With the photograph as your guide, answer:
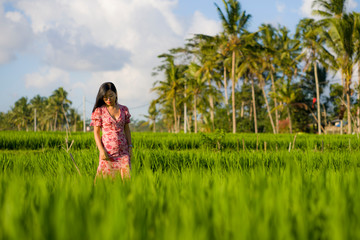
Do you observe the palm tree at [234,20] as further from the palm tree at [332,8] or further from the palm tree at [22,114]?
the palm tree at [22,114]

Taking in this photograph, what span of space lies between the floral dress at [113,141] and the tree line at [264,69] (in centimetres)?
1328

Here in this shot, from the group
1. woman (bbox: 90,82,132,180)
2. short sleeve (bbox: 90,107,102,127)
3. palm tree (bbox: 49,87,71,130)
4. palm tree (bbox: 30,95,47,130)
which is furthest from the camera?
palm tree (bbox: 30,95,47,130)

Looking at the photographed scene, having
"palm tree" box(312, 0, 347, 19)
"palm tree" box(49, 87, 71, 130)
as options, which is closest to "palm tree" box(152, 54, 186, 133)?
"palm tree" box(312, 0, 347, 19)

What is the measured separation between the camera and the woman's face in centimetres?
321

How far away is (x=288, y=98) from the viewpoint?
2725cm

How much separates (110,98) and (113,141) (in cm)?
49

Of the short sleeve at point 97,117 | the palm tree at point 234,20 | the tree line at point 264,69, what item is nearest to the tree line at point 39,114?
the tree line at point 264,69

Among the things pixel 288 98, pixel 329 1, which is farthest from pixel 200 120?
pixel 329 1

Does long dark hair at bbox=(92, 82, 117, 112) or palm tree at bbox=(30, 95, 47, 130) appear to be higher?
palm tree at bbox=(30, 95, 47, 130)

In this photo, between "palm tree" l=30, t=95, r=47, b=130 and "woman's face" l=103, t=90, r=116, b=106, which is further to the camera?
"palm tree" l=30, t=95, r=47, b=130

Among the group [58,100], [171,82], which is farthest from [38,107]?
[171,82]

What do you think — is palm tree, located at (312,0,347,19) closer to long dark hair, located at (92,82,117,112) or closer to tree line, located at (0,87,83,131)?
long dark hair, located at (92,82,117,112)

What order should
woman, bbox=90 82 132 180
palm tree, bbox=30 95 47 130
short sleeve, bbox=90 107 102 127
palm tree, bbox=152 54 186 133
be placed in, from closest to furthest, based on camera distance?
woman, bbox=90 82 132 180 < short sleeve, bbox=90 107 102 127 < palm tree, bbox=152 54 186 133 < palm tree, bbox=30 95 47 130

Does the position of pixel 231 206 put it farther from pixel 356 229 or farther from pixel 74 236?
pixel 74 236
